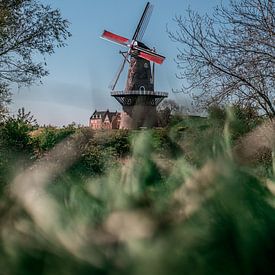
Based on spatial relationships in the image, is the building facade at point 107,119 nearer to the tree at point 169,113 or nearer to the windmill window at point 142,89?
the windmill window at point 142,89

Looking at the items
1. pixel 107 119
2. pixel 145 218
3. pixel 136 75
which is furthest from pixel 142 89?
pixel 145 218

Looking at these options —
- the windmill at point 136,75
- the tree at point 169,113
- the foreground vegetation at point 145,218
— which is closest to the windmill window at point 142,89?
the windmill at point 136,75

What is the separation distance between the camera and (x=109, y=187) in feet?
3.42

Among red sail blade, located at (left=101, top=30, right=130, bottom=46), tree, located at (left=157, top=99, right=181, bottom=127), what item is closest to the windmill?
red sail blade, located at (left=101, top=30, right=130, bottom=46)

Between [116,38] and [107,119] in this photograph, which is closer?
[116,38]

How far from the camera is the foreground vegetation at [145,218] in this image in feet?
2.76

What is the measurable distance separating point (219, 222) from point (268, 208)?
0.39ft

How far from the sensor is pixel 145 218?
0.88 m

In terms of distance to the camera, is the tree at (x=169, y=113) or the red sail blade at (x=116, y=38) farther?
the red sail blade at (x=116, y=38)

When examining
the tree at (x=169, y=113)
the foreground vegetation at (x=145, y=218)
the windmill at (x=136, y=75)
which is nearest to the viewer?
the foreground vegetation at (x=145, y=218)

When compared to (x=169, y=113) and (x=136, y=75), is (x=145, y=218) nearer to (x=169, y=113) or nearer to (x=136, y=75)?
(x=169, y=113)

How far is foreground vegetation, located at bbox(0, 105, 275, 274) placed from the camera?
842 millimetres

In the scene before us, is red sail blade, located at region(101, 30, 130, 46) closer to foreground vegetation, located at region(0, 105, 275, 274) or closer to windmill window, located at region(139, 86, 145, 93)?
A: windmill window, located at region(139, 86, 145, 93)

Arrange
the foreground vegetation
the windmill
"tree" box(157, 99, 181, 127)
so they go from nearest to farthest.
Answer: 1. the foreground vegetation
2. "tree" box(157, 99, 181, 127)
3. the windmill
